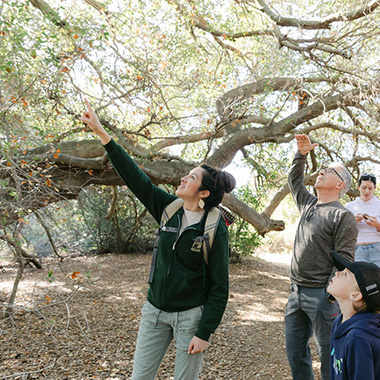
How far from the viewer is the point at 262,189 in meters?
9.29

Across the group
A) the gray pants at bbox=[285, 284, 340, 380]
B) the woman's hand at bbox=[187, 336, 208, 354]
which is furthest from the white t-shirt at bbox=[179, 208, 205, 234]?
the gray pants at bbox=[285, 284, 340, 380]

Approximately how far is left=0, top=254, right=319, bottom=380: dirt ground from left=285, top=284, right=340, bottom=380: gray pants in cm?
123

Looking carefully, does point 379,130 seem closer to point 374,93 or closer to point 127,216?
point 374,93

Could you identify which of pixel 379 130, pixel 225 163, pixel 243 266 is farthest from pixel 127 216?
pixel 379 130

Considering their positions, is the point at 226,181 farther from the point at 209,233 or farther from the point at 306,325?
the point at 306,325

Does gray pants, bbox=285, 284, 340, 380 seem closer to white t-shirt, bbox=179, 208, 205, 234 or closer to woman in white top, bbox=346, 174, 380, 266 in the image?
white t-shirt, bbox=179, 208, 205, 234

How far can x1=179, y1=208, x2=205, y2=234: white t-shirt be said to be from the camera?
2150 mm

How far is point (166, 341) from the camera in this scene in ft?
6.89

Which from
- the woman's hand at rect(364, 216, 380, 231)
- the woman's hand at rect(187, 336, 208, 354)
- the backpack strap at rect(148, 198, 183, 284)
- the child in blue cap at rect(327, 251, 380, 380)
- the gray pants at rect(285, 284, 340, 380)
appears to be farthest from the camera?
the woman's hand at rect(364, 216, 380, 231)

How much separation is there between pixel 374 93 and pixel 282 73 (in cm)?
264

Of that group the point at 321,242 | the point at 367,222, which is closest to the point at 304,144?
the point at 321,242

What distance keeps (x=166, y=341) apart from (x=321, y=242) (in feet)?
4.20

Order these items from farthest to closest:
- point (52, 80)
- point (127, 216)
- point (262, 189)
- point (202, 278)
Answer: point (127, 216), point (262, 189), point (52, 80), point (202, 278)

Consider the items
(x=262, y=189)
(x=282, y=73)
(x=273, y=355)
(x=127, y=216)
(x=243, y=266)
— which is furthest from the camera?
(x=127, y=216)
